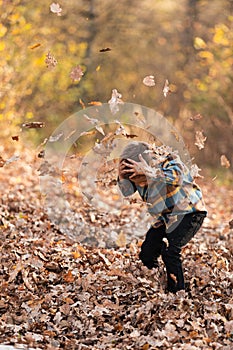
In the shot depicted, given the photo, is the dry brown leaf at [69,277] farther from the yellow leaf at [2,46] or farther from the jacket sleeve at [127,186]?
the yellow leaf at [2,46]

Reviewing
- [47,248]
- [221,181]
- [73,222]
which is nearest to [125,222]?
[73,222]

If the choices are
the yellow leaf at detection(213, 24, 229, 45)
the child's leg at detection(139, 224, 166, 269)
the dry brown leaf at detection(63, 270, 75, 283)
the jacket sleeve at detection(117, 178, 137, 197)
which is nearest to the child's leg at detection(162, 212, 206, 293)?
the child's leg at detection(139, 224, 166, 269)

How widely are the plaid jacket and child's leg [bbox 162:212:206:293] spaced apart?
0.07 m

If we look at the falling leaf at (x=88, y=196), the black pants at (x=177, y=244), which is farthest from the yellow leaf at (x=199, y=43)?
the black pants at (x=177, y=244)

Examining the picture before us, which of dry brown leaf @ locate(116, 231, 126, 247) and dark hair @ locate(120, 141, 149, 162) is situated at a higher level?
dark hair @ locate(120, 141, 149, 162)

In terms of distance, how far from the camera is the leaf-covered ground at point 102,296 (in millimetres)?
3637

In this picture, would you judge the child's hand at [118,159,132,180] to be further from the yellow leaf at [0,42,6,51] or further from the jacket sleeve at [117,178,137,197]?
the yellow leaf at [0,42,6,51]

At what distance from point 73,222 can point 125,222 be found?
0.67 m

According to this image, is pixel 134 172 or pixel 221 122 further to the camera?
pixel 221 122

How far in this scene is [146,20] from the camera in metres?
10.3

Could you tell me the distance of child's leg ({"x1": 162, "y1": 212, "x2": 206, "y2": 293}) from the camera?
4129 millimetres

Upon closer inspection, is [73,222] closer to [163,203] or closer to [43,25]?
[163,203]

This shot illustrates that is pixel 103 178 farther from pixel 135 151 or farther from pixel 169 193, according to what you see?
pixel 169 193

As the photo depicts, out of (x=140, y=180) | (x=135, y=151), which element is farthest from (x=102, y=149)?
(x=140, y=180)
